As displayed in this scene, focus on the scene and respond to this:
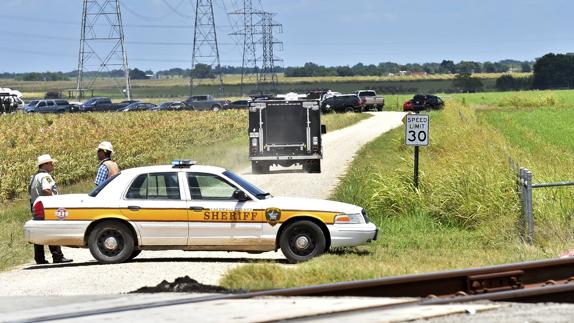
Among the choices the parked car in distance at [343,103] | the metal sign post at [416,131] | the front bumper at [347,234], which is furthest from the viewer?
the parked car in distance at [343,103]

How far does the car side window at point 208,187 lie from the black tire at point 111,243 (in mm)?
1130

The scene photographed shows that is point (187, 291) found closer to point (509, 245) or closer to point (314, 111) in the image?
point (509, 245)

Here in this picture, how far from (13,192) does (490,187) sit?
49.4 feet

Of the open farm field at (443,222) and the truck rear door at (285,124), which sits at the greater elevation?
the truck rear door at (285,124)

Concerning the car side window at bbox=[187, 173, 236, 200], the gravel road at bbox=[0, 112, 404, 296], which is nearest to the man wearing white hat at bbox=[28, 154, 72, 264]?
the gravel road at bbox=[0, 112, 404, 296]

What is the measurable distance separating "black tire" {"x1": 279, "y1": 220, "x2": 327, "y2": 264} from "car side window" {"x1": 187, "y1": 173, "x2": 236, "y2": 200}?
1.00 m

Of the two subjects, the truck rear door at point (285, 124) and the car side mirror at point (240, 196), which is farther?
the truck rear door at point (285, 124)

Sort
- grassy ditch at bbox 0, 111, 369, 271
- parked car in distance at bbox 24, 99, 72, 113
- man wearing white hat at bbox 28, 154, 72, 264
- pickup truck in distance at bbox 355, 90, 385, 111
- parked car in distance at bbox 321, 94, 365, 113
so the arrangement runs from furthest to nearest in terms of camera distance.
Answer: parked car in distance at bbox 24, 99, 72, 113 < pickup truck in distance at bbox 355, 90, 385, 111 < parked car in distance at bbox 321, 94, 365, 113 < grassy ditch at bbox 0, 111, 369, 271 < man wearing white hat at bbox 28, 154, 72, 264

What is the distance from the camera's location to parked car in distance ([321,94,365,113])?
72500 mm

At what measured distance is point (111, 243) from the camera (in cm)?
1420

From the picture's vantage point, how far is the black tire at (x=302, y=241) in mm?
14133

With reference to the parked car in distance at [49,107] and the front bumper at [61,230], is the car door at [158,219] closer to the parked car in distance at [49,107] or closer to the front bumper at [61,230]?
the front bumper at [61,230]

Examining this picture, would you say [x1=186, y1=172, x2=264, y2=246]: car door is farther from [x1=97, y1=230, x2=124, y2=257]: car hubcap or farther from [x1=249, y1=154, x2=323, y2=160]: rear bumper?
[x1=249, y1=154, x2=323, y2=160]: rear bumper

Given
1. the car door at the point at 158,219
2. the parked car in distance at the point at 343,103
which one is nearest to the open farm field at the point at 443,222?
the car door at the point at 158,219
